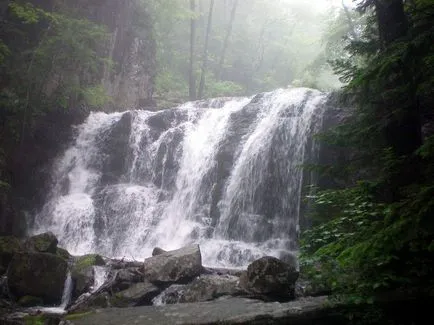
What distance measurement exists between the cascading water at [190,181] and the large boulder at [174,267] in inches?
134

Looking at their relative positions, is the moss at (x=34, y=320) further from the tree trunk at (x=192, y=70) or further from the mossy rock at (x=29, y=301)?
the tree trunk at (x=192, y=70)

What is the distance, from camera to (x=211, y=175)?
1545cm

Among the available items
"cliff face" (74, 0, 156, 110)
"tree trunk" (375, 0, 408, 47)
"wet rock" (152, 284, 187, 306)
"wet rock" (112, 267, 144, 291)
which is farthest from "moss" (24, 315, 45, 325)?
"cliff face" (74, 0, 156, 110)

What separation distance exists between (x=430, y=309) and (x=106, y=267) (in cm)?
840

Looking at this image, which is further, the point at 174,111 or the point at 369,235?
the point at 174,111

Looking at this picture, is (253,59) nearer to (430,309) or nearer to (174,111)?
(174,111)

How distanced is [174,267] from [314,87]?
55.1 ft

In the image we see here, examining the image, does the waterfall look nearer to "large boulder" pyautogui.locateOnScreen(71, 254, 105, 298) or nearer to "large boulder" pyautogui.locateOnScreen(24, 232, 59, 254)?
"large boulder" pyautogui.locateOnScreen(71, 254, 105, 298)

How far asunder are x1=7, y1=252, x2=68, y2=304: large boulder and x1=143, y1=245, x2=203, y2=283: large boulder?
86.2 inches

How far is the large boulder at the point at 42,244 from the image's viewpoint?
10.2m

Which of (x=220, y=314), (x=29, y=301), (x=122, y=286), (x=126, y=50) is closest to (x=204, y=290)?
(x=122, y=286)

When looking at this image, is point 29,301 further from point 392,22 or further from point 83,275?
point 392,22

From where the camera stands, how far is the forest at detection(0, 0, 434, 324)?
3.60 meters

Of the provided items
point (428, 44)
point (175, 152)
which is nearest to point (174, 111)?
point (175, 152)
